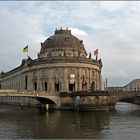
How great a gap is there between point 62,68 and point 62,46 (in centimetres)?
1288

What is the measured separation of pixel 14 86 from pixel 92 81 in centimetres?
4238

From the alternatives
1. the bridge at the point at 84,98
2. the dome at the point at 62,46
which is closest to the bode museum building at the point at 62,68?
the dome at the point at 62,46

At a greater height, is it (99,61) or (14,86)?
(99,61)

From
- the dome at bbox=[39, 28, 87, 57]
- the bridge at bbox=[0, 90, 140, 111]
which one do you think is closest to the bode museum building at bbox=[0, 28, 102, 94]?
the dome at bbox=[39, 28, 87, 57]

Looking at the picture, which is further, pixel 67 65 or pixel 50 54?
pixel 50 54

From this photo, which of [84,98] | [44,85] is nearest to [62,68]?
[44,85]

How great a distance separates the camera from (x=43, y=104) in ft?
300

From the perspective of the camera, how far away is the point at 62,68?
9512 centimetres

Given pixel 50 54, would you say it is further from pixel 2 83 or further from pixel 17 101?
pixel 2 83

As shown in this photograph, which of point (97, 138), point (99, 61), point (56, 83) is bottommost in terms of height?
point (97, 138)

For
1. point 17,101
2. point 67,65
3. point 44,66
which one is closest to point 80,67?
point 67,65

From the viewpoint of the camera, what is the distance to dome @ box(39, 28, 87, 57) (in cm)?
10488

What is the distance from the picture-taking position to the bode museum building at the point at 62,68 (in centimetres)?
9538

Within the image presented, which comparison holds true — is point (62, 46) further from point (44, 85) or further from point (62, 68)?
point (44, 85)
